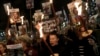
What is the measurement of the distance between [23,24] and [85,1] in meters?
0.47

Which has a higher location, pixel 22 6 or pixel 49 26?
pixel 22 6

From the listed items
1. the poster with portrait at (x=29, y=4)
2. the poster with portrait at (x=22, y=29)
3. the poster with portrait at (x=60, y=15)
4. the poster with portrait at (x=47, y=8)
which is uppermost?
the poster with portrait at (x=29, y=4)

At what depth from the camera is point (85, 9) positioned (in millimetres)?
2219

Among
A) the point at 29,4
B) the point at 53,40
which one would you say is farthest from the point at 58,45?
the point at 29,4

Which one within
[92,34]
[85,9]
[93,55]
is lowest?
[93,55]

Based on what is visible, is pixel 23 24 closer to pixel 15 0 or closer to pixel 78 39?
pixel 15 0

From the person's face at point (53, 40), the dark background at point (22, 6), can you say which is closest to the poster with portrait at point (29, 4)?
the dark background at point (22, 6)

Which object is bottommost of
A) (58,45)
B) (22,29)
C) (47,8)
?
(58,45)

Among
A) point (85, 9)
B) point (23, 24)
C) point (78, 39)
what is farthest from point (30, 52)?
point (85, 9)

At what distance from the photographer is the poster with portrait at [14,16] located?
2278mm

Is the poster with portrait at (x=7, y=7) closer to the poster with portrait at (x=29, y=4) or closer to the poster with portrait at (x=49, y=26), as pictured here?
the poster with portrait at (x=29, y=4)

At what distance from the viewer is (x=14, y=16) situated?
7.50ft

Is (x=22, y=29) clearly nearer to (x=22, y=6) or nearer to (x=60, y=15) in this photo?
(x=22, y=6)

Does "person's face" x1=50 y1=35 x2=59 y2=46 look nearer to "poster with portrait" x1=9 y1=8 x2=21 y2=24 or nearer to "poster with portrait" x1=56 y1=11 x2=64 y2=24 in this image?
"poster with portrait" x1=56 y1=11 x2=64 y2=24
